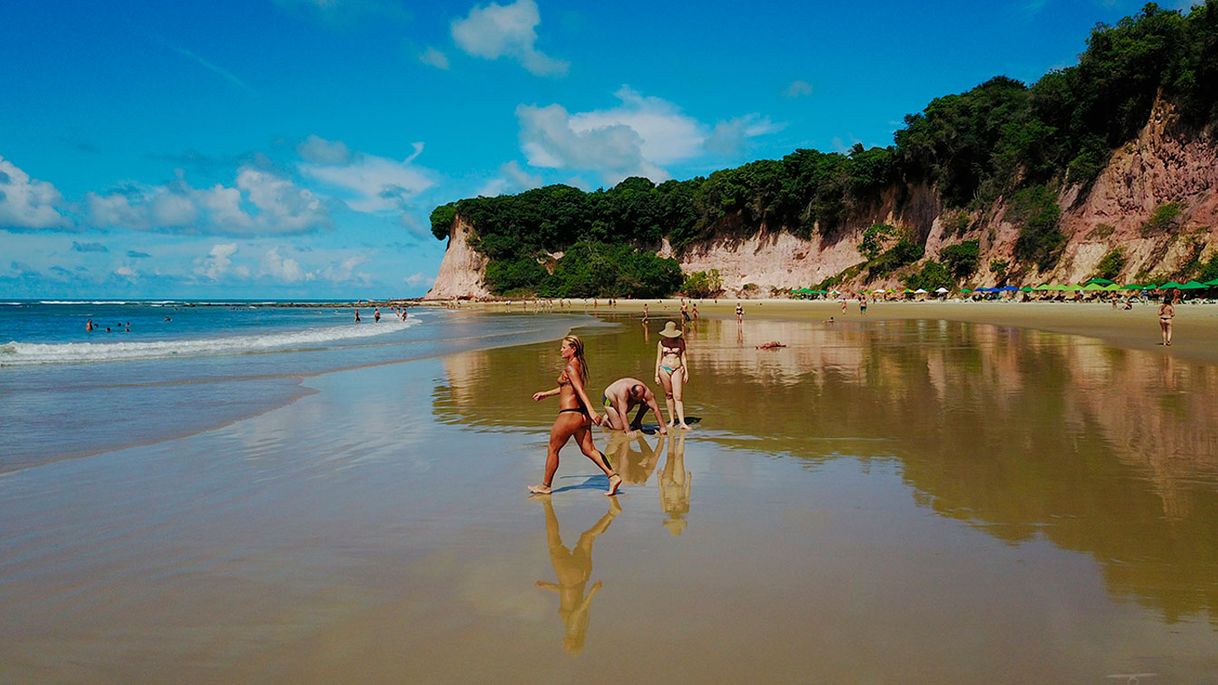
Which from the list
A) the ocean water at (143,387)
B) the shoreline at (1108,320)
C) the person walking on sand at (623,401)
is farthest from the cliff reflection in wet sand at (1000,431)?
the ocean water at (143,387)

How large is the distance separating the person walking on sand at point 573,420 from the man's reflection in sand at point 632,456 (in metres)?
0.63

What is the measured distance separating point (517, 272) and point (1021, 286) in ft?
224

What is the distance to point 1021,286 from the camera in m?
53.3

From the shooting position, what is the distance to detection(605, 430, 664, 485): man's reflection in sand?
6980 mm

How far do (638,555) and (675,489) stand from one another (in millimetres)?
1771

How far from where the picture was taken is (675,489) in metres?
6.43

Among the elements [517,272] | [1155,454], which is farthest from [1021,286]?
[517,272]

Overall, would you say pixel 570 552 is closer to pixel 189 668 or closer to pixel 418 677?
pixel 418 677

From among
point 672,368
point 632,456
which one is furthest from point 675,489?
point 672,368

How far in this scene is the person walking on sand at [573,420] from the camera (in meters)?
6.15

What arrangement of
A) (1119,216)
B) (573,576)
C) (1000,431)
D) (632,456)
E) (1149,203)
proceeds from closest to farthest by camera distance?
(573,576) < (632,456) < (1000,431) < (1149,203) < (1119,216)

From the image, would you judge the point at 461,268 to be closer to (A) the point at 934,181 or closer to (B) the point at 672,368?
(A) the point at 934,181

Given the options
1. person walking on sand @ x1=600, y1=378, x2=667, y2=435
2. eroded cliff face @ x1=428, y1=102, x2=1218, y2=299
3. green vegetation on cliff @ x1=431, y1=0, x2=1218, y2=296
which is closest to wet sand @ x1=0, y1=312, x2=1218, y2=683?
person walking on sand @ x1=600, y1=378, x2=667, y2=435

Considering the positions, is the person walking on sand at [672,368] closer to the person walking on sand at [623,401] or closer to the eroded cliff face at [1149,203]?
the person walking on sand at [623,401]
